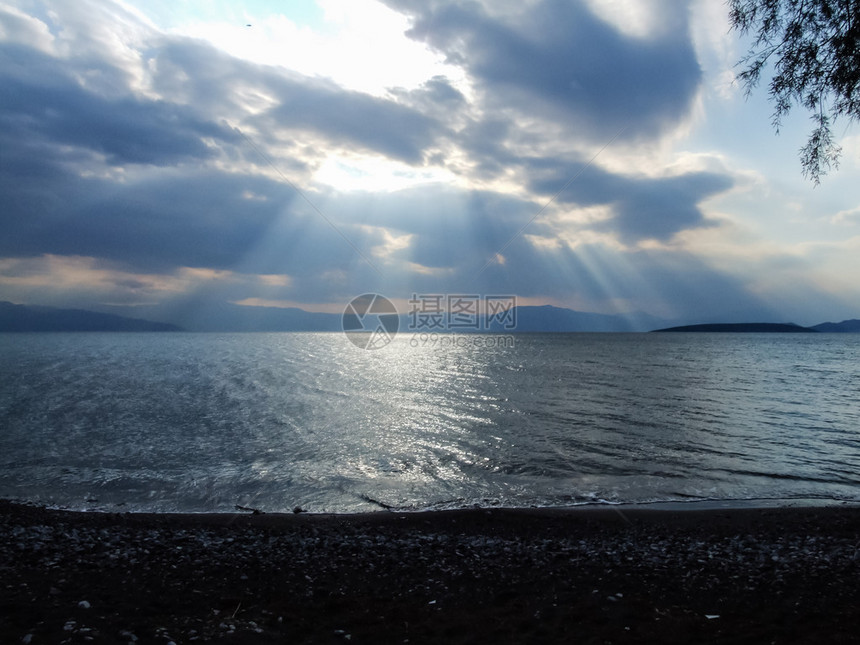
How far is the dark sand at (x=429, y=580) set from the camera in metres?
6.60

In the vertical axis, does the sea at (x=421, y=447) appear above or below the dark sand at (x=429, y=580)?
below

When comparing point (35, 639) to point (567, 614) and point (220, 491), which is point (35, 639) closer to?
point (567, 614)

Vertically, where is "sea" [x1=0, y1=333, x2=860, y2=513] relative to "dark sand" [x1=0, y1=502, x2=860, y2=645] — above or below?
below

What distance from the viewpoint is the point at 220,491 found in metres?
15.9

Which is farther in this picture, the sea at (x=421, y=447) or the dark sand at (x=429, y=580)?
the sea at (x=421, y=447)

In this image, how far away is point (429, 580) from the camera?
28.1 feet

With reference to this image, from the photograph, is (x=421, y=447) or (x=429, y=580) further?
(x=421, y=447)

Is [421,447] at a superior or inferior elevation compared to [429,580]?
inferior

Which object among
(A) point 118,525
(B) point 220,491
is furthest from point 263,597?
(B) point 220,491

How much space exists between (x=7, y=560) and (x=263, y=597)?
537 centimetres

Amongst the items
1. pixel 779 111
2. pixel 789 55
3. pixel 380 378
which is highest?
pixel 789 55

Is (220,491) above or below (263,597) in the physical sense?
below

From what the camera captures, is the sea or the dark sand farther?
the sea

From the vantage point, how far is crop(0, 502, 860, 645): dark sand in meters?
6.60
